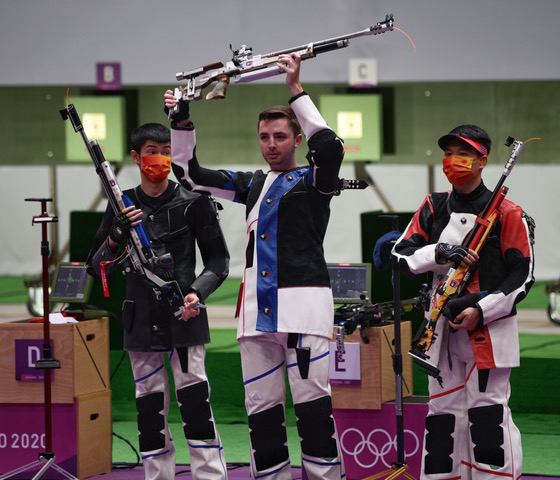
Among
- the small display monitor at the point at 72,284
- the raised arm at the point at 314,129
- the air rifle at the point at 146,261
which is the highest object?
the raised arm at the point at 314,129

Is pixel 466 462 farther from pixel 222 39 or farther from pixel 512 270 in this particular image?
pixel 222 39

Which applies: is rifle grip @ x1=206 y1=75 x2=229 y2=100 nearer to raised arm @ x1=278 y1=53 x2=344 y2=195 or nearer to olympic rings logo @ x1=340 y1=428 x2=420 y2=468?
raised arm @ x1=278 y1=53 x2=344 y2=195

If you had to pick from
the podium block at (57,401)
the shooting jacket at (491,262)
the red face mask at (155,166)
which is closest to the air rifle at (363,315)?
the shooting jacket at (491,262)

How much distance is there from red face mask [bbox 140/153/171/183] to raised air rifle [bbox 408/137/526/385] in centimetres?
121

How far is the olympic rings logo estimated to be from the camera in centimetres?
473

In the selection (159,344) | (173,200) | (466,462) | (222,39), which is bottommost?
(466,462)

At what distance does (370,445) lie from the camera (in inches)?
187

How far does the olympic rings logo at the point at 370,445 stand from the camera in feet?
15.5

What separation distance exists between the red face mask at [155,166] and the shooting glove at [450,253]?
3.84 ft

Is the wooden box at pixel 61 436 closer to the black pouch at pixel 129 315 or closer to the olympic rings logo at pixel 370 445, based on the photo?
the black pouch at pixel 129 315

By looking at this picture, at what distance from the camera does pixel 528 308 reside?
291 inches

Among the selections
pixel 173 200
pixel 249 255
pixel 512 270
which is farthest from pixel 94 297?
pixel 512 270

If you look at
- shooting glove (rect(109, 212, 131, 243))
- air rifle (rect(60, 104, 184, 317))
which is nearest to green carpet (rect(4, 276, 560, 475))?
air rifle (rect(60, 104, 184, 317))

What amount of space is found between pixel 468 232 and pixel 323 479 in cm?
103
